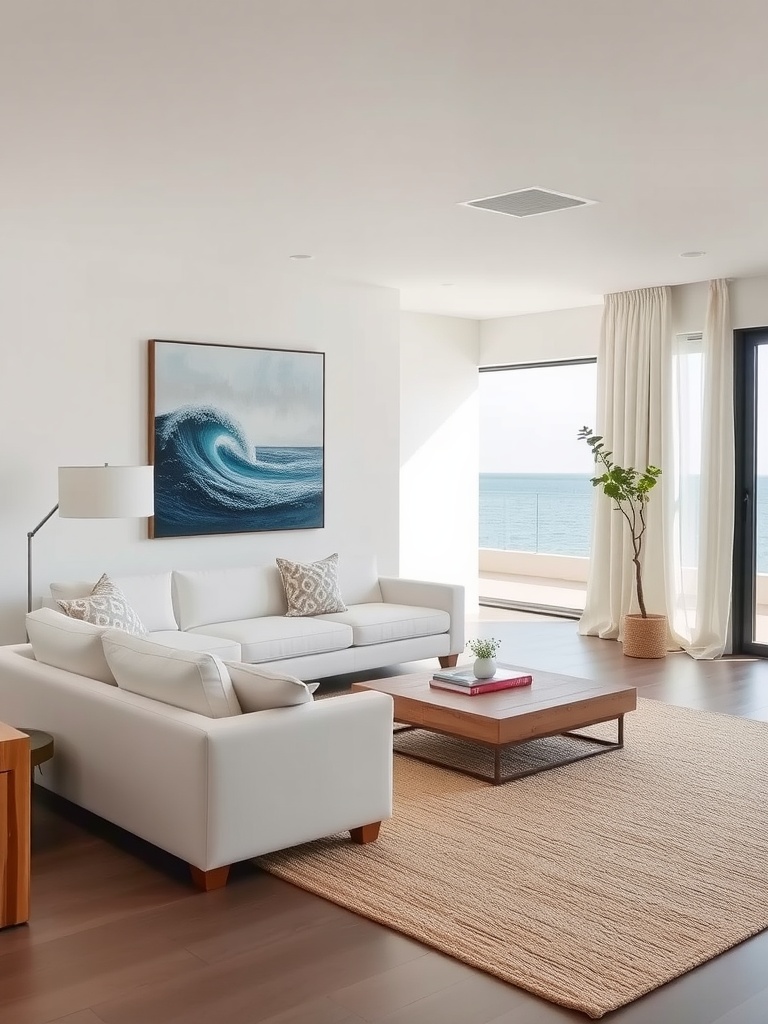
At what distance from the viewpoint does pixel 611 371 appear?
8477mm

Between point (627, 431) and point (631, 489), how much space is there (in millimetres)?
670

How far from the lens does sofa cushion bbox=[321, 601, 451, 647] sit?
6.56 m

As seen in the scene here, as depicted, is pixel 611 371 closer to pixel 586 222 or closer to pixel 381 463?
pixel 381 463

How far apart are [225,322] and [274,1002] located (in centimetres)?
505

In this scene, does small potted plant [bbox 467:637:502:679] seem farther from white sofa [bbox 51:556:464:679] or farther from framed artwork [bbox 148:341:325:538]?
framed artwork [bbox 148:341:325:538]

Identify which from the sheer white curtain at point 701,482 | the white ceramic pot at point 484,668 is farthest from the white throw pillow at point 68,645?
the sheer white curtain at point 701,482

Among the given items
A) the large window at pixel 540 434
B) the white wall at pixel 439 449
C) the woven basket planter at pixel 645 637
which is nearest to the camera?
the woven basket planter at pixel 645 637

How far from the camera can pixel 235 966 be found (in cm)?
299

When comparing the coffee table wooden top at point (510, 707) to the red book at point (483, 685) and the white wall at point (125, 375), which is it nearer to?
the red book at point (483, 685)

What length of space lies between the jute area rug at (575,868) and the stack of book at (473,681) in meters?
0.32

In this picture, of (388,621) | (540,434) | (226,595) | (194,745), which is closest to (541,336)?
(388,621)

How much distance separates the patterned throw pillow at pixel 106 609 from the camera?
5.33 m

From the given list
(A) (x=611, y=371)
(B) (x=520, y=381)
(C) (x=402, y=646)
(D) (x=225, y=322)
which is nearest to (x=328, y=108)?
(D) (x=225, y=322)

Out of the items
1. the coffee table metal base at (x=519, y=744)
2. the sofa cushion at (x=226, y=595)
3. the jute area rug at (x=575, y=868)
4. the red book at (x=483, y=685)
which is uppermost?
the sofa cushion at (x=226, y=595)
